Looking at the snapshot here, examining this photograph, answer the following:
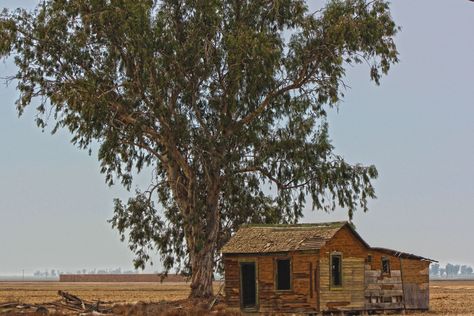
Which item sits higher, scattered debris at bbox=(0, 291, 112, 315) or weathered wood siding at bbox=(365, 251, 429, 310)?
weathered wood siding at bbox=(365, 251, 429, 310)

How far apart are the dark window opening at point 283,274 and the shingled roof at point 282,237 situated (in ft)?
2.58

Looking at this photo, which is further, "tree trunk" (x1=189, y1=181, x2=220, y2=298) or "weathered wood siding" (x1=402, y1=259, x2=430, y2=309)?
"tree trunk" (x1=189, y1=181, x2=220, y2=298)

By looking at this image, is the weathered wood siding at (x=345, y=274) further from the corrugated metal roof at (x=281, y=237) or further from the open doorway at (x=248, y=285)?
the open doorway at (x=248, y=285)

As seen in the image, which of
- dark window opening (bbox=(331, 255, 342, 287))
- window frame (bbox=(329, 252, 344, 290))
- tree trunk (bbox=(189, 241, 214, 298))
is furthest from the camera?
tree trunk (bbox=(189, 241, 214, 298))

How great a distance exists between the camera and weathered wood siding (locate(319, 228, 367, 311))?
36219 mm

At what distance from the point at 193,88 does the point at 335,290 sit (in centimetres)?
1503

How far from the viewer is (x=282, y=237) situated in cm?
3762

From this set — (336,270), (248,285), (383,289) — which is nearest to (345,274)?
(336,270)

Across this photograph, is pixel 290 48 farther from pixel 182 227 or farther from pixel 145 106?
pixel 182 227

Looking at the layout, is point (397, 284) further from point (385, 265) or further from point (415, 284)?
point (415, 284)

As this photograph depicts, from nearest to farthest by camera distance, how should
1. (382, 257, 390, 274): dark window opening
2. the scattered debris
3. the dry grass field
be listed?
the scattered debris, (382, 257, 390, 274): dark window opening, the dry grass field

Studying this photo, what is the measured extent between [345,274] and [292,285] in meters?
2.35

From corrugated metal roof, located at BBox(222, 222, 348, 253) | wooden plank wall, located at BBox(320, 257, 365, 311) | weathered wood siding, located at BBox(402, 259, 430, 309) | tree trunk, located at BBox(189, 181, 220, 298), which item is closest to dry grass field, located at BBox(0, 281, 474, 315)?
weathered wood siding, located at BBox(402, 259, 430, 309)

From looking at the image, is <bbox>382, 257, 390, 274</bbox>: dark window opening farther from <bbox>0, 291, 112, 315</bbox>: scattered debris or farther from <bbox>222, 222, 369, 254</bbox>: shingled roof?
<bbox>0, 291, 112, 315</bbox>: scattered debris
